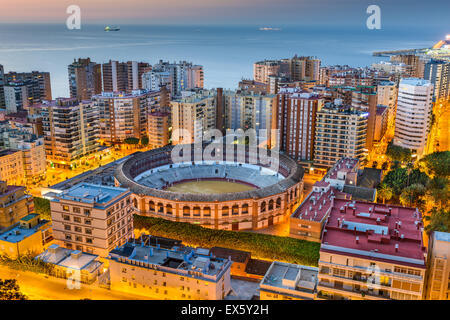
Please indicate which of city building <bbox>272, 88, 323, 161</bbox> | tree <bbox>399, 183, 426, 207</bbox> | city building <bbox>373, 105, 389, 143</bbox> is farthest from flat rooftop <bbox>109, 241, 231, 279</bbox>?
city building <bbox>373, 105, 389, 143</bbox>

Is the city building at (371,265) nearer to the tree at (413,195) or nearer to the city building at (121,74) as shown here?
the tree at (413,195)

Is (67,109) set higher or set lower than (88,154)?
higher

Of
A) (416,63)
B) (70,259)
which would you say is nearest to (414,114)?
(70,259)

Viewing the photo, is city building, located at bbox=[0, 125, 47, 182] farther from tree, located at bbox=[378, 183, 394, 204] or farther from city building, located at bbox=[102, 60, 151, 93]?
city building, located at bbox=[102, 60, 151, 93]
